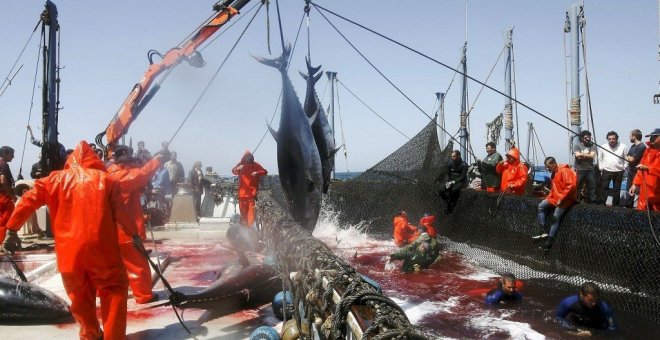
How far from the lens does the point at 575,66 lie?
11.0 meters

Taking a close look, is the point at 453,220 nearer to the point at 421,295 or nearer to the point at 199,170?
the point at 421,295

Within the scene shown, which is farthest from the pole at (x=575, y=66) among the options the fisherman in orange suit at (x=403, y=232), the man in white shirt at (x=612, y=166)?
the fisherman in orange suit at (x=403, y=232)

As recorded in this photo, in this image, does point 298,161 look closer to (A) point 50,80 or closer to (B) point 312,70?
(B) point 312,70

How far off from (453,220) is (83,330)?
10291 millimetres

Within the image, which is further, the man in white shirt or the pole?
the pole

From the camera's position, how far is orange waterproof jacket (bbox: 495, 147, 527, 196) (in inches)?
416

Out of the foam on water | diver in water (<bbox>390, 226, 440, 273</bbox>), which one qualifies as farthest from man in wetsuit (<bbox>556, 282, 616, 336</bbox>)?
diver in water (<bbox>390, 226, 440, 273</bbox>)

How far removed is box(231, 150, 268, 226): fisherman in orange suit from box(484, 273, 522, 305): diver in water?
5161 mm

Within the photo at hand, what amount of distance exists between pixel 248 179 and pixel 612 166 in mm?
7458

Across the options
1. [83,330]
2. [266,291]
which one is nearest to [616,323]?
[266,291]

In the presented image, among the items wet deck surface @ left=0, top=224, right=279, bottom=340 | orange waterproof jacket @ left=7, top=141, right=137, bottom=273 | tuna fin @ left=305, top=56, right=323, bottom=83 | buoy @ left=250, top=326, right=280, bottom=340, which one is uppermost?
tuna fin @ left=305, top=56, right=323, bottom=83

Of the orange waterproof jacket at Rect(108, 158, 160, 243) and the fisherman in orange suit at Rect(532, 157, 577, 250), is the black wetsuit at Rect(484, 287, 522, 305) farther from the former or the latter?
the orange waterproof jacket at Rect(108, 158, 160, 243)

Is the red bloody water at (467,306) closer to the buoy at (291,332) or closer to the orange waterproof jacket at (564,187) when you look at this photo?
the orange waterproof jacket at (564,187)

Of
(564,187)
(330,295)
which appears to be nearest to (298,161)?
(330,295)
